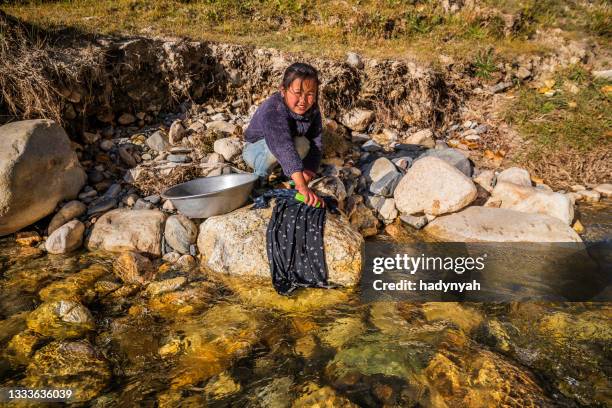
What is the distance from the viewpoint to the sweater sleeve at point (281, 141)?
381cm

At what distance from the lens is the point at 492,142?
242 inches

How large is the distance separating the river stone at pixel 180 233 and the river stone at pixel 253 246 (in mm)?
181

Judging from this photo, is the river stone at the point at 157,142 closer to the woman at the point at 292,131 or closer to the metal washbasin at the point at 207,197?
the metal washbasin at the point at 207,197

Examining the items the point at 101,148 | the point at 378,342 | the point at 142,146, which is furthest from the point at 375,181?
the point at 101,148

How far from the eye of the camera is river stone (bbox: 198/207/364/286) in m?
3.67

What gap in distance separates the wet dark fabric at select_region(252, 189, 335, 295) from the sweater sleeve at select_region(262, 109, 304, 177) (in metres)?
0.40

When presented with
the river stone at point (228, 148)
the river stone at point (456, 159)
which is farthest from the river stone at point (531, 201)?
the river stone at point (228, 148)

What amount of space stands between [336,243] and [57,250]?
2.90 m

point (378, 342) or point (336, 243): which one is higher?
point (336, 243)

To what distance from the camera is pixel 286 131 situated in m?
3.93

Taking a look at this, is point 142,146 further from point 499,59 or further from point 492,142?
point 499,59

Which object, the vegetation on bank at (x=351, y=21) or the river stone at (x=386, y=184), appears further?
the vegetation on bank at (x=351, y=21)

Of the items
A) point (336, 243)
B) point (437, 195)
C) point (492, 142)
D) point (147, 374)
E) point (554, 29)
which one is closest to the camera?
point (147, 374)

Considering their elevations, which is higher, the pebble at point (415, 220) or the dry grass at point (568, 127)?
the dry grass at point (568, 127)
